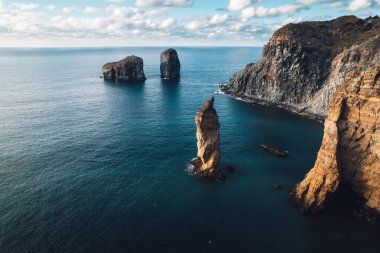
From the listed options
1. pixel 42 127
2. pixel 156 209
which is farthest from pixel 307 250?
pixel 42 127

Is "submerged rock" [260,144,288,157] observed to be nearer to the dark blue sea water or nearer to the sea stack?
the dark blue sea water

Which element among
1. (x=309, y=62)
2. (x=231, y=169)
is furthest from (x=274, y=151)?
(x=309, y=62)

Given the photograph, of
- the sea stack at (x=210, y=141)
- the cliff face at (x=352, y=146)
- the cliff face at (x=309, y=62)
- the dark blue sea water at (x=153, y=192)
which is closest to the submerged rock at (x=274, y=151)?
the dark blue sea water at (x=153, y=192)

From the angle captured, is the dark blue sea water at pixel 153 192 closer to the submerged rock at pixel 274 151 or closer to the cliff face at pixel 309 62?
the submerged rock at pixel 274 151

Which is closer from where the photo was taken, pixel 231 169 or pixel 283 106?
Result: pixel 231 169

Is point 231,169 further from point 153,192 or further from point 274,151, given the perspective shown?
point 153,192
